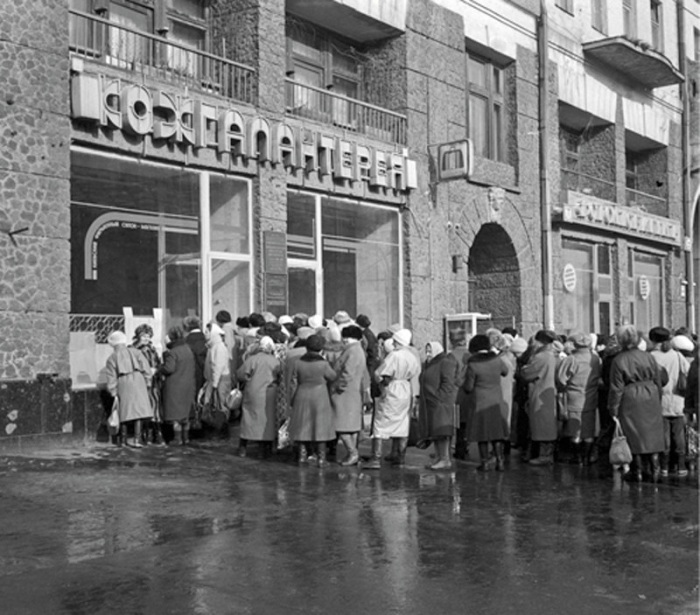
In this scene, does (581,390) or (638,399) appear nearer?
(638,399)

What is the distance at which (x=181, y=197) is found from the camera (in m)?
14.3

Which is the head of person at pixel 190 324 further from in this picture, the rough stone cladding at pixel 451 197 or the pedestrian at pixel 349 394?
the rough stone cladding at pixel 451 197

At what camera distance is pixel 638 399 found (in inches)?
392

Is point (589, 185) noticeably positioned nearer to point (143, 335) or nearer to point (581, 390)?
point (581, 390)

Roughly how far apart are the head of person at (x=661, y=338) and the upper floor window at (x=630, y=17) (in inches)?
670

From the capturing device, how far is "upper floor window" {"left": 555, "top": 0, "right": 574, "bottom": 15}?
73.6ft

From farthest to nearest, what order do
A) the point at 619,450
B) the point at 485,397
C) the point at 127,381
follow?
the point at 127,381, the point at 485,397, the point at 619,450

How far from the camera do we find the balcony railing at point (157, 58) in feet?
42.9

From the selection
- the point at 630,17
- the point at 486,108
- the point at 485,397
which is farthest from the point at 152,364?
the point at 630,17

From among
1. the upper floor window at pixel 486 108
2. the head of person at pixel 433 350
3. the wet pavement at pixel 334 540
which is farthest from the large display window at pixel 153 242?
the upper floor window at pixel 486 108

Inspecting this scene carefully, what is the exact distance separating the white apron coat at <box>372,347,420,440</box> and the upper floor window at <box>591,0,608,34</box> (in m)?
16.0

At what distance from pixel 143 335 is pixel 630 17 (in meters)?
19.0

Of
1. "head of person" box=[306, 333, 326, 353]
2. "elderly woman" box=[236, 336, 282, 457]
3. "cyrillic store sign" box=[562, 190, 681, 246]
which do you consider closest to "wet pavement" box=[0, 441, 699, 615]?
"elderly woman" box=[236, 336, 282, 457]

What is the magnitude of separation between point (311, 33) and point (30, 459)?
9.70 meters
